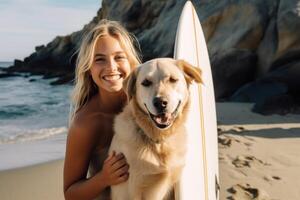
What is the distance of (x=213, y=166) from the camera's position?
14.4 feet

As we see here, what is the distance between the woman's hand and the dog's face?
0.36 metres

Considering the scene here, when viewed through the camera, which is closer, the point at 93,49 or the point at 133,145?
the point at 133,145

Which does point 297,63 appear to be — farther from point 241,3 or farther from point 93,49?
point 93,49

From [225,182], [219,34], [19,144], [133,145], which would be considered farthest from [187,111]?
[219,34]

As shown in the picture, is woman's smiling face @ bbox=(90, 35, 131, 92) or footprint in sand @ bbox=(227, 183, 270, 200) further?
footprint in sand @ bbox=(227, 183, 270, 200)

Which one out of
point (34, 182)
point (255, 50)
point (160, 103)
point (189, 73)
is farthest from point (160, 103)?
point (255, 50)

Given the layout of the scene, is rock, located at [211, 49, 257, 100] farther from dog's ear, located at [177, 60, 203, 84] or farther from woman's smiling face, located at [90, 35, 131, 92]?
dog's ear, located at [177, 60, 203, 84]

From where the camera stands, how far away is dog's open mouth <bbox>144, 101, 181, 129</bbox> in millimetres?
2676

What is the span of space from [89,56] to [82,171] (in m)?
0.85

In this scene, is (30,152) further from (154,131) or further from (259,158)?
(154,131)

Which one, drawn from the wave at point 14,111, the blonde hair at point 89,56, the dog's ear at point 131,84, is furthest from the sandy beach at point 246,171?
the wave at point 14,111

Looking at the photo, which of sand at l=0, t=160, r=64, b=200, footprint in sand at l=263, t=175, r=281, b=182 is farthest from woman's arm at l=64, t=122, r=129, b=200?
footprint in sand at l=263, t=175, r=281, b=182

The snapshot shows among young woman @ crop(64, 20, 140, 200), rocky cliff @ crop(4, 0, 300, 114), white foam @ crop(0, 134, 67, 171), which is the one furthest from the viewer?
rocky cliff @ crop(4, 0, 300, 114)

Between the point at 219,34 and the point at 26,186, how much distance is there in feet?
34.5
